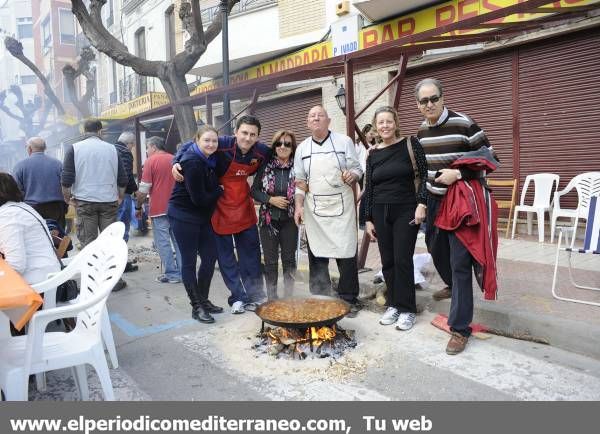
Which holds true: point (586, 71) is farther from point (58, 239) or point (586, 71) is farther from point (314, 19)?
point (58, 239)

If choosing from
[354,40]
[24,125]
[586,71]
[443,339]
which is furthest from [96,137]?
[24,125]

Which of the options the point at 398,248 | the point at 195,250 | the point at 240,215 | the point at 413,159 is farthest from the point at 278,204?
the point at 413,159

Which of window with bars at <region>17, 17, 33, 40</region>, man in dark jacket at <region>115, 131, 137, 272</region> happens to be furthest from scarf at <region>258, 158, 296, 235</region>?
window with bars at <region>17, 17, 33, 40</region>

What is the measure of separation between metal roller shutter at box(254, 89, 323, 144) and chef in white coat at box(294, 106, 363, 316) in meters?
7.52

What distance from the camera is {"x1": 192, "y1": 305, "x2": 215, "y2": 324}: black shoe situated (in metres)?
4.66

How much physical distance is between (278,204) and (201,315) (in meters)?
1.29

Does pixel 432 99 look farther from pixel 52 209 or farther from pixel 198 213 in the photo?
pixel 52 209

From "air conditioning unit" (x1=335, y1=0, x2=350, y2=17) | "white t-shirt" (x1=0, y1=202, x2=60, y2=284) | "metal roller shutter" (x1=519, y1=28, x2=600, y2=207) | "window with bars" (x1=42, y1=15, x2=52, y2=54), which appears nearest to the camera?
"white t-shirt" (x1=0, y1=202, x2=60, y2=284)

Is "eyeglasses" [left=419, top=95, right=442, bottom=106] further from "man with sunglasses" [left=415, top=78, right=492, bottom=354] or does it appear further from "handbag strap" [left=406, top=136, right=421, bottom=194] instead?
"handbag strap" [left=406, top=136, right=421, bottom=194]

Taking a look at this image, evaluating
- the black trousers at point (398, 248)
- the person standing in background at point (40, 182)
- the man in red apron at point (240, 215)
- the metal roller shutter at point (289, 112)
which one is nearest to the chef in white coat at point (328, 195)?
the black trousers at point (398, 248)

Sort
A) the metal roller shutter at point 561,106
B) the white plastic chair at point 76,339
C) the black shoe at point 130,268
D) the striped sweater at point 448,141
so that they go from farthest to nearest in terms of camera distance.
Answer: the metal roller shutter at point 561,106, the black shoe at point 130,268, the striped sweater at point 448,141, the white plastic chair at point 76,339

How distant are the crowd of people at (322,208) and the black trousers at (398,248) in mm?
10

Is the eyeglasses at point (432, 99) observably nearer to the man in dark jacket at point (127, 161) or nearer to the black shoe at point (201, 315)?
the black shoe at point (201, 315)

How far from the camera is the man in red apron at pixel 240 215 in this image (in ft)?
15.1
